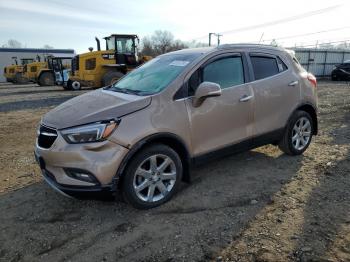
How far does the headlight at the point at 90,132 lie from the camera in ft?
11.5

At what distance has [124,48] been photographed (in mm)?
18281

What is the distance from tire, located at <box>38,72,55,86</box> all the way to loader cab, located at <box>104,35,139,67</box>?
1001 centimetres

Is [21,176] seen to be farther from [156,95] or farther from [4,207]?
[156,95]

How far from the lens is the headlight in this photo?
3.50 m

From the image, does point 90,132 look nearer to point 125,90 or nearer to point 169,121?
point 169,121

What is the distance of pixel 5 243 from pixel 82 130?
1.36m

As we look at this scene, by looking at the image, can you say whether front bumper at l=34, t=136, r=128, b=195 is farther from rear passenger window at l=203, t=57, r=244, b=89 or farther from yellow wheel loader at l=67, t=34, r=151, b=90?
yellow wheel loader at l=67, t=34, r=151, b=90

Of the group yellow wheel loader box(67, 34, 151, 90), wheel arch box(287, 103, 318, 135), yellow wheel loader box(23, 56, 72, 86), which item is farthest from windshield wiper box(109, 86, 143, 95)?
yellow wheel loader box(23, 56, 72, 86)

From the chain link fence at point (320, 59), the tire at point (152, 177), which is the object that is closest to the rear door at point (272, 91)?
the tire at point (152, 177)

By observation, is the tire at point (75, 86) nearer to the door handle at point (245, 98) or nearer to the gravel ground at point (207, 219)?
the gravel ground at point (207, 219)

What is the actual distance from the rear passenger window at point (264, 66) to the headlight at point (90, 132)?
7.85ft

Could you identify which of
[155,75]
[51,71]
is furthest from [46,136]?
[51,71]

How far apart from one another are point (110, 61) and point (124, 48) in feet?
3.71

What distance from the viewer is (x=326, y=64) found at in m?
28.1
